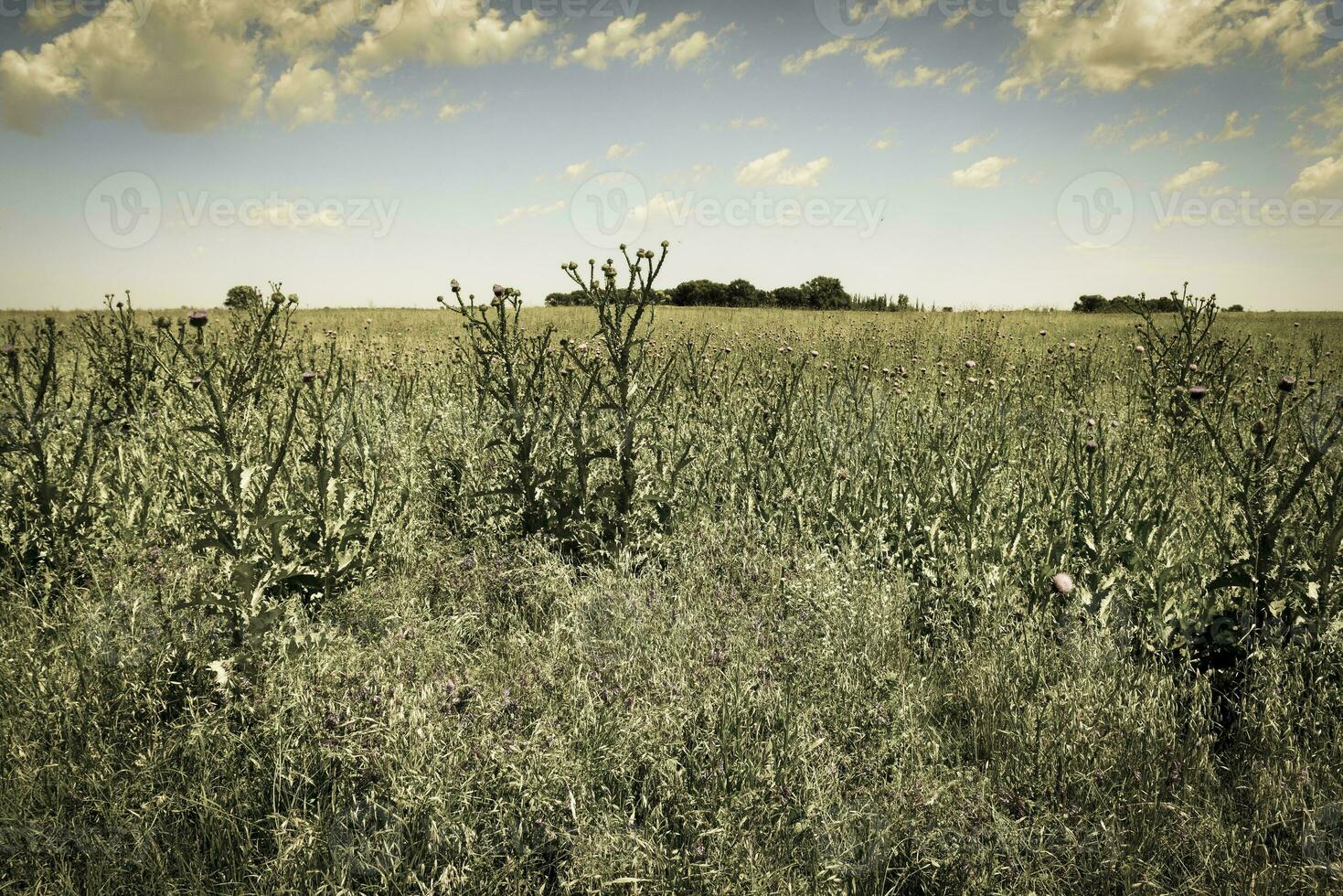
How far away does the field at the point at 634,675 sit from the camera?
5.58 ft

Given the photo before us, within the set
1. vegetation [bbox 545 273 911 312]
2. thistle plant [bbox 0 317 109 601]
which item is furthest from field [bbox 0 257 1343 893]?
vegetation [bbox 545 273 911 312]

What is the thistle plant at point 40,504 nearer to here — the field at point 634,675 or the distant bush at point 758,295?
the field at point 634,675

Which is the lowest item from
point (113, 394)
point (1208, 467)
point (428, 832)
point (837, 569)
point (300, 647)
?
point (428, 832)

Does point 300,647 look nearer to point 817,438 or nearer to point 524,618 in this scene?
point 524,618

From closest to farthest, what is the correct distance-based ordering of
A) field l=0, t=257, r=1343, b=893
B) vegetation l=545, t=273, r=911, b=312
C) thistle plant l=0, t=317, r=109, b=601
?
field l=0, t=257, r=1343, b=893, thistle plant l=0, t=317, r=109, b=601, vegetation l=545, t=273, r=911, b=312

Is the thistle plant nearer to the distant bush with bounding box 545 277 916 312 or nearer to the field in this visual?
the field

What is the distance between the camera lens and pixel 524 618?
112 inches

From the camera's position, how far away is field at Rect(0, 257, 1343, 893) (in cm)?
170

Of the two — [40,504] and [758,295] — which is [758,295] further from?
[40,504]

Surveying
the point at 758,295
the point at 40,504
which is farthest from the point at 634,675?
A: the point at 758,295

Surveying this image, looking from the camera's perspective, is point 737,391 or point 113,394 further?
point 737,391

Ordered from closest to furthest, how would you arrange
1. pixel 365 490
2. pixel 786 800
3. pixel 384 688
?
pixel 786 800, pixel 384 688, pixel 365 490

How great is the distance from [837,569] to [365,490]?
258 centimetres

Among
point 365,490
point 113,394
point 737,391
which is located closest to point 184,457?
point 365,490
